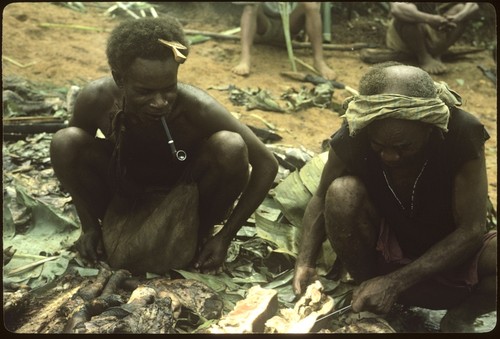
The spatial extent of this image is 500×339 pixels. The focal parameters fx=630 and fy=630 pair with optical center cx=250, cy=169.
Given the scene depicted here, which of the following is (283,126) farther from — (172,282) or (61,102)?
(172,282)

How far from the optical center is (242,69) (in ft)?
20.5

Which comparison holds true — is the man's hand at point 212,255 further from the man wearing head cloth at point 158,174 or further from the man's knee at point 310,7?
the man's knee at point 310,7

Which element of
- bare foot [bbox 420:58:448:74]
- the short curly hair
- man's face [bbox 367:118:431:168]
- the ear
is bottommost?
bare foot [bbox 420:58:448:74]

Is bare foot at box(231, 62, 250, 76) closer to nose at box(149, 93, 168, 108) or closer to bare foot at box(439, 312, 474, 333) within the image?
nose at box(149, 93, 168, 108)

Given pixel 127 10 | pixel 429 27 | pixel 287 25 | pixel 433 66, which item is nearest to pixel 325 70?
pixel 287 25

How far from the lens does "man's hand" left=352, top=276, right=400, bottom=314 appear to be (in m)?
2.47

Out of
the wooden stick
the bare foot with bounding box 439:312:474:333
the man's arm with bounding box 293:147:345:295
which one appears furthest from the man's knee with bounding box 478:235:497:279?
the wooden stick

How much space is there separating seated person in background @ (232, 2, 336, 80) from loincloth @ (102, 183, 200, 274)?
11.4 ft

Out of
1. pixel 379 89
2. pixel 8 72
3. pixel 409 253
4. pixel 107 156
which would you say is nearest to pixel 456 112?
pixel 379 89

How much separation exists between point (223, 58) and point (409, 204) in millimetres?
4423

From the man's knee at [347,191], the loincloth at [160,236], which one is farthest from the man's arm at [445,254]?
the loincloth at [160,236]

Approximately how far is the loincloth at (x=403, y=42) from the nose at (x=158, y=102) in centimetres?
490

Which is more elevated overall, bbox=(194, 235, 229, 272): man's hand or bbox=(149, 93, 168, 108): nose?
bbox=(149, 93, 168, 108): nose

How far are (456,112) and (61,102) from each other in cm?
342
